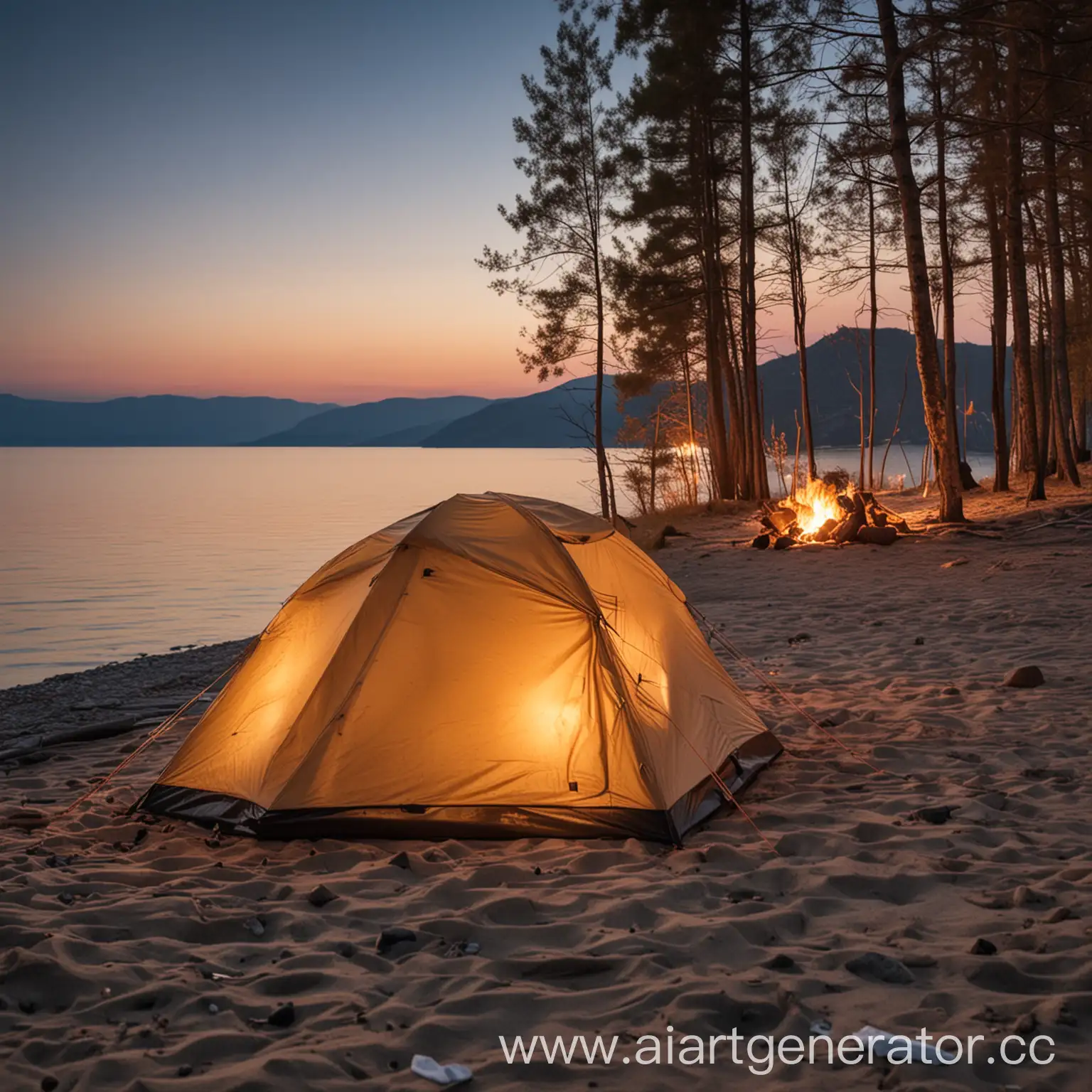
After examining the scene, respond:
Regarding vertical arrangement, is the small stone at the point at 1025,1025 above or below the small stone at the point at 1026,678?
below

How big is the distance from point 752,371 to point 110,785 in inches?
797

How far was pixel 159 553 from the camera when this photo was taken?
1298 inches

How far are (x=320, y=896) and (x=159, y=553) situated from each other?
102 feet

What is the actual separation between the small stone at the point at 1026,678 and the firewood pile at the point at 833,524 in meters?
8.51

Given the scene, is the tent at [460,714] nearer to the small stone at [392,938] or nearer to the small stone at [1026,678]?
the small stone at [392,938]

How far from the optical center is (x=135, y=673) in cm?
1422

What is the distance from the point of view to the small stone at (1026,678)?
7613 millimetres

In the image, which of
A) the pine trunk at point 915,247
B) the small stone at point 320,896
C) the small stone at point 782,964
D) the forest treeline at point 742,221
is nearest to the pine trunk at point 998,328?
the forest treeline at point 742,221

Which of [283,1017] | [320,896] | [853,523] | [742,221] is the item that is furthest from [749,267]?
[283,1017]

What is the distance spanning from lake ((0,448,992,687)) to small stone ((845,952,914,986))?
50.4 ft

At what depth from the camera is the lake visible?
62.9ft

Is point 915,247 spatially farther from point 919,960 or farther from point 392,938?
point 392,938

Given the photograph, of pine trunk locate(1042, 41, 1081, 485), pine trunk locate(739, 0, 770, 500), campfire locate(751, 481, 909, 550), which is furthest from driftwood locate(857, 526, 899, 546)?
pine trunk locate(739, 0, 770, 500)

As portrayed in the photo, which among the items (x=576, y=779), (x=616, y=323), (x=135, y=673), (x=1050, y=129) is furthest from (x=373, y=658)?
(x=616, y=323)
